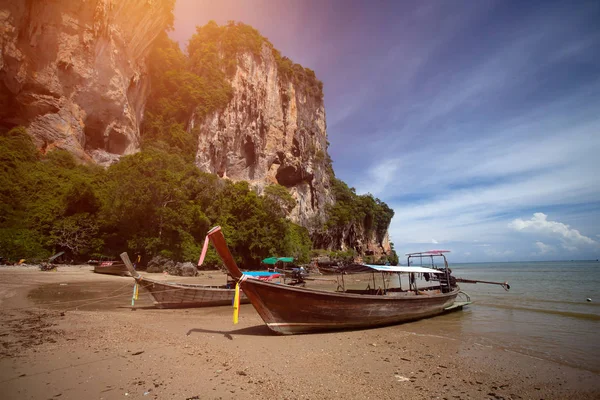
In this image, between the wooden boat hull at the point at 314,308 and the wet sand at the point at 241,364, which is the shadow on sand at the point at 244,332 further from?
the wooden boat hull at the point at 314,308

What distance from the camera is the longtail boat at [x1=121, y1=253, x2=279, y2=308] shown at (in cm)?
982

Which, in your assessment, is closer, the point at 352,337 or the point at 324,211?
the point at 352,337

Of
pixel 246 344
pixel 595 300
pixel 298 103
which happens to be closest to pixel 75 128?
pixel 246 344

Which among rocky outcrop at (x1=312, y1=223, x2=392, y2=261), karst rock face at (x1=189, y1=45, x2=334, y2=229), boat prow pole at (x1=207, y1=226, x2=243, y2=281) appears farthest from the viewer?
rocky outcrop at (x1=312, y1=223, x2=392, y2=261)

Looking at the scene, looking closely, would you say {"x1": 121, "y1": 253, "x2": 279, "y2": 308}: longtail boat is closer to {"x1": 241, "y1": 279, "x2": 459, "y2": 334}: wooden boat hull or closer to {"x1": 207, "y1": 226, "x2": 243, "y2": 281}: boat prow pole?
{"x1": 241, "y1": 279, "x2": 459, "y2": 334}: wooden boat hull

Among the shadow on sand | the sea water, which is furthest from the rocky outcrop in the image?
the shadow on sand

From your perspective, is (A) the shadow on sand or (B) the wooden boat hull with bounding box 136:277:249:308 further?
(B) the wooden boat hull with bounding box 136:277:249:308

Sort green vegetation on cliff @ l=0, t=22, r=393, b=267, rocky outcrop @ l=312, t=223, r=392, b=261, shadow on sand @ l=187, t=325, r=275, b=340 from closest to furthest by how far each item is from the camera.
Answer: shadow on sand @ l=187, t=325, r=275, b=340 < green vegetation on cliff @ l=0, t=22, r=393, b=267 < rocky outcrop @ l=312, t=223, r=392, b=261

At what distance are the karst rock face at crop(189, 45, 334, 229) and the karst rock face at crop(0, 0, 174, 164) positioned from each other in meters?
9.64

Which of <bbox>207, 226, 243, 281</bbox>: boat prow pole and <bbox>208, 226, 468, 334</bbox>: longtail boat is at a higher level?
<bbox>207, 226, 243, 281</bbox>: boat prow pole

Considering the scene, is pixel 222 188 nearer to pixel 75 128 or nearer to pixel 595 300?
pixel 75 128

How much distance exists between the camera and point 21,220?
19016 mm

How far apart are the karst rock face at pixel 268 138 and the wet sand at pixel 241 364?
31337mm

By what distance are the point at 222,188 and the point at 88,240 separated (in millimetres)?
14874
